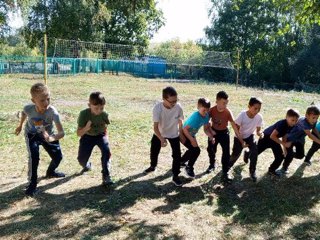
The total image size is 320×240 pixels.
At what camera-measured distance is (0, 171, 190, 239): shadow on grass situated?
3.83 m

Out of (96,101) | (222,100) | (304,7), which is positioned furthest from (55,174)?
(304,7)

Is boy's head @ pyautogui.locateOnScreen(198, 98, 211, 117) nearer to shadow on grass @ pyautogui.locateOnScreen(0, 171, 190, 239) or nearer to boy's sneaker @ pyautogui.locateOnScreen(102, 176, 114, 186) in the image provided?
shadow on grass @ pyautogui.locateOnScreen(0, 171, 190, 239)

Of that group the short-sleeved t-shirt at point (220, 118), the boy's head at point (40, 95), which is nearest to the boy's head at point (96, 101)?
the boy's head at point (40, 95)

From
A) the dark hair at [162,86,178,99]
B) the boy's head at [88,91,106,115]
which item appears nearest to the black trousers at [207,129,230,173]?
the dark hair at [162,86,178,99]

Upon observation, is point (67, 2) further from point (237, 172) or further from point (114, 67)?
point (237, 172)

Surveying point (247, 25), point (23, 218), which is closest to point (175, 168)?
point (23, 218)

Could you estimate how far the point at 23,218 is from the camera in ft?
13.4

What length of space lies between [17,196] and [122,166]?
1.81m

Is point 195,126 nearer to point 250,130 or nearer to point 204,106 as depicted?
point 204,106

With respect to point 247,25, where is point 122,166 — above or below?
below

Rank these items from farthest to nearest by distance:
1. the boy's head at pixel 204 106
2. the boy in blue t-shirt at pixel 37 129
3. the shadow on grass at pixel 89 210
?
the boy's head at pixel 204 106
the boy in blue t-shirt at pixel 37 129
the shadow on grass at pixel 89 210

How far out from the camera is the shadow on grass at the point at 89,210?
383 centimetres

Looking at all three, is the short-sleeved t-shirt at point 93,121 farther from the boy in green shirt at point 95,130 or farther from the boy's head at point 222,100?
the boy's head at point 222,100

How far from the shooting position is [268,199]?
4.84 metres
